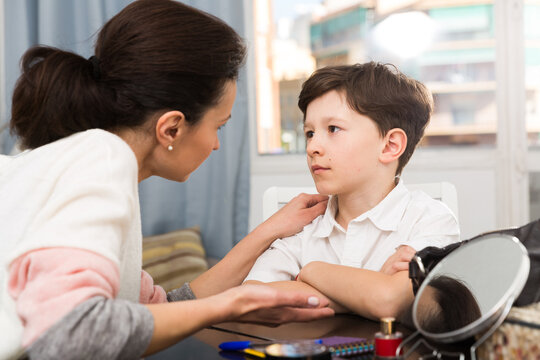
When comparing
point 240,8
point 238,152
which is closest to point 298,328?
point 238,152

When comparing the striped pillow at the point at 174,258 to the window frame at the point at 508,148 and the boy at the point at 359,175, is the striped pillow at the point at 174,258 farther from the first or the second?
the boy at the point at 359,175

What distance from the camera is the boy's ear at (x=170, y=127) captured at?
0.89 m

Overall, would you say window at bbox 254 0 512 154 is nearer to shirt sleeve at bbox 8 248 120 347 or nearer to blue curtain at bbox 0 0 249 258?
blue curtain at bbox 0 0 249 258

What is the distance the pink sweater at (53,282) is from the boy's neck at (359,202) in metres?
0.69

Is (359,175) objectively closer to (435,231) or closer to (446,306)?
(435,231)

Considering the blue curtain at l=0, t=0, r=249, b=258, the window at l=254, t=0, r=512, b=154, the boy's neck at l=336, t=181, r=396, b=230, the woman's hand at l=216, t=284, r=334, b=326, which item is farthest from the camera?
the window at l=254, t=0, r=512, b=154

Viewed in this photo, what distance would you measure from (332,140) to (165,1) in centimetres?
46

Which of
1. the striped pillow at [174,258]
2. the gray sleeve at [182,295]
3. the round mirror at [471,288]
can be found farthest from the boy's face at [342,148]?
the striped pillow at [174,258]

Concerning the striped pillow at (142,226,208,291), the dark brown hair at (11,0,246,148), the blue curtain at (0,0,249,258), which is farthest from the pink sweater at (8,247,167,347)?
the blue curtain at (0,0,249,258)

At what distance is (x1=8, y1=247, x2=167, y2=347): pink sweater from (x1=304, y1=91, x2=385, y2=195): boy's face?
2.10 ft

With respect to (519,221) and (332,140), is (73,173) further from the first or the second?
(519,221)

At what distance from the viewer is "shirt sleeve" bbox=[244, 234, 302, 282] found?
1.14 metres

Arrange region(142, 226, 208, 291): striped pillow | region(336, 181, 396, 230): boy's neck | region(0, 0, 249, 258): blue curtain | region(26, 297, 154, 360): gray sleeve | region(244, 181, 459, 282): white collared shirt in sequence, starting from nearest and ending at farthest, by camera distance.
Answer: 1. region(26, 297, 154, 360): gray sleeve
2. region(244, 181, 459, 282): white collared shirt
3. region(336, 181, 396, 230): boy's neck
4. region(142, 226, 208, 291): striped pillow
5. region(0, 0, 249, 258): blue curtain

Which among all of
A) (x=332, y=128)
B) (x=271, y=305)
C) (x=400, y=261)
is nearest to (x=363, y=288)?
(x=400, y=261)
